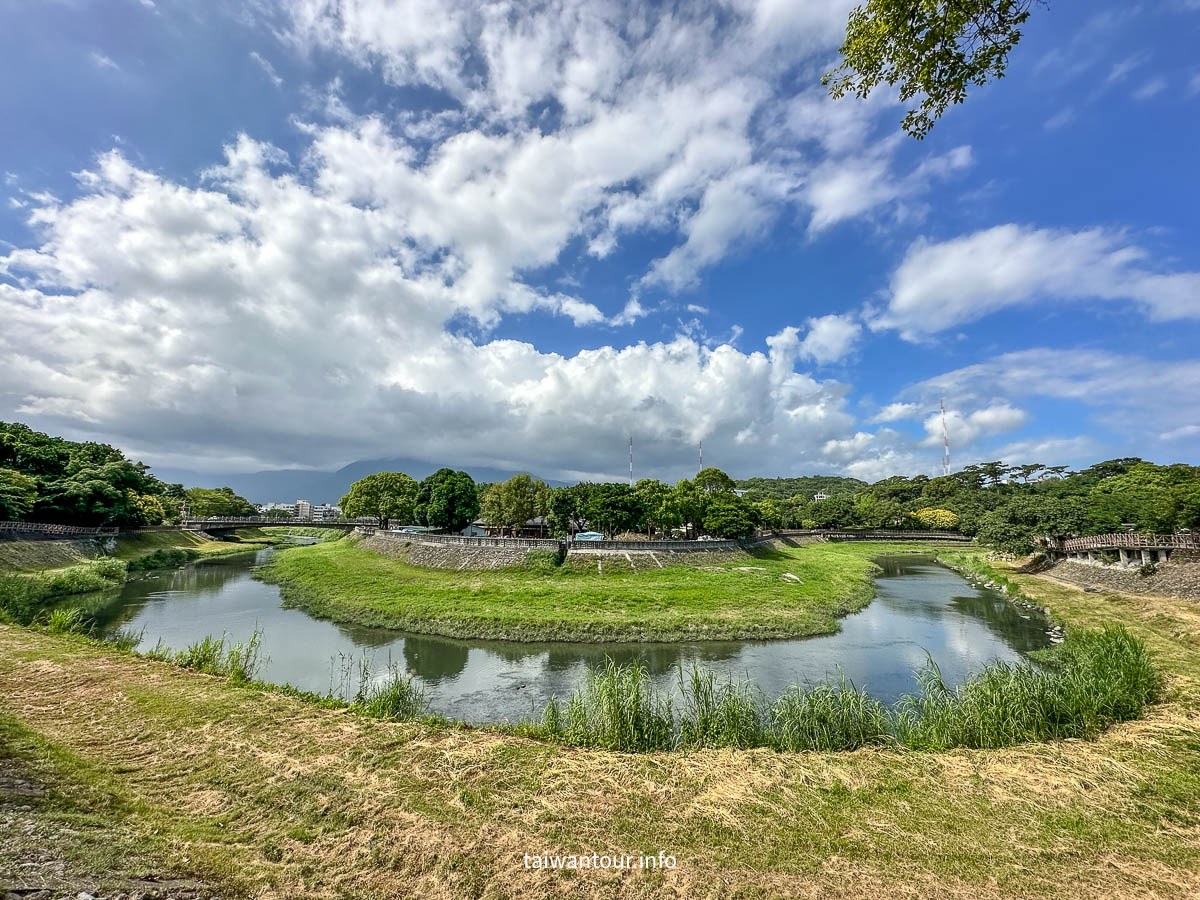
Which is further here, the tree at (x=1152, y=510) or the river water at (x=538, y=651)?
the tree at (x=1152, y=510)

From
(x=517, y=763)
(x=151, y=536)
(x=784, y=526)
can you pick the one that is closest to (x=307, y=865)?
(x=517, y=763)

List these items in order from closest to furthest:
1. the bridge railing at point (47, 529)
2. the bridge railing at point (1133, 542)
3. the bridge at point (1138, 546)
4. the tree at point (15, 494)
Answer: the bridge at point (1138, 546) → the bridge railing at point (1133, 542) → the bridge railing at point (47, 529) → the tree at point (15, 494)

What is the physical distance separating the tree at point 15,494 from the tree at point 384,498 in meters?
39.4

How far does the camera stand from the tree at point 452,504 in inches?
2773

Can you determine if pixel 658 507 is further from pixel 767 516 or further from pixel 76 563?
pixel 76 563

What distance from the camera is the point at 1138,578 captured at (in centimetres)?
3772

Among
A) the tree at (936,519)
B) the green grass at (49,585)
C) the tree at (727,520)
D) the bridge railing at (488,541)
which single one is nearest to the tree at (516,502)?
the bridge railing at (488,541)

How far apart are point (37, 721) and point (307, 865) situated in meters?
9.25

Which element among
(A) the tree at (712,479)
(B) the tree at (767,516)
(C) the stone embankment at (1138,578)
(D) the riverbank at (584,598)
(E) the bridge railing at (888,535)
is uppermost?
(A) the tree at (712,479)

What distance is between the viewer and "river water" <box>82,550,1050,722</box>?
20.7 metres

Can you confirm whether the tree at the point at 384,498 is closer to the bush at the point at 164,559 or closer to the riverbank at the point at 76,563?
the riverbank at the point at 76,563

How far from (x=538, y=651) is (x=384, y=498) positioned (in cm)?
6509

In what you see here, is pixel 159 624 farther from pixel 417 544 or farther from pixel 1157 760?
pixel 1157 760

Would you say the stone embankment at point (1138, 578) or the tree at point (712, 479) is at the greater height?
the tree at point (712, 479)
